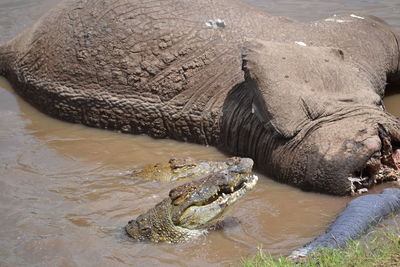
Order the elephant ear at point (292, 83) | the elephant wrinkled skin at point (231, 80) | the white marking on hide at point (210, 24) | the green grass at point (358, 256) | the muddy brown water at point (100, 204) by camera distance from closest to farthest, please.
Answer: the green grass at point (358, 256)
the muddy brown water at point (100, 204)
the elephant wrinkled skin at point (231, 80)
the elephant ear at point (292, 83)
the white marking on hide at point (210, 24)

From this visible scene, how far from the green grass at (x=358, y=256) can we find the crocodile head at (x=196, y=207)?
548mm

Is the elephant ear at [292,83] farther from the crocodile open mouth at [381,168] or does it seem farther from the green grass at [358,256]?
the green grass at [358,256]

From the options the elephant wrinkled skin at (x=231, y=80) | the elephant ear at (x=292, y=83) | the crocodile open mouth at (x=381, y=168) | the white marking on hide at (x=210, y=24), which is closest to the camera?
the crocodile open mouth at (x=381, y=168)

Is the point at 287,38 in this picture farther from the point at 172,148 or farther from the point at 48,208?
the point at 48,208

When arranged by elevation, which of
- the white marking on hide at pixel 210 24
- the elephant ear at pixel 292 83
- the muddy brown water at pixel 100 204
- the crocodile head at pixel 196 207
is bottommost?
the muddy brown water at pixel 100 204

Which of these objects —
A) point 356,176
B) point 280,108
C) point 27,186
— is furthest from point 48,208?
point 356,176

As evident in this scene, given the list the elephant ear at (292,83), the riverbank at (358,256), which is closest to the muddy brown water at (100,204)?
the riverbank at (358,256)

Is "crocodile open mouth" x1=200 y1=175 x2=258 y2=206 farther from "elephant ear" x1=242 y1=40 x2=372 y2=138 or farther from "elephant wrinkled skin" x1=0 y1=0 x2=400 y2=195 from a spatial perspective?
"elephant ear" x1=242 y1=40 x2=372 y2=138

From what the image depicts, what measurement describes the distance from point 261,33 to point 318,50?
683 mm

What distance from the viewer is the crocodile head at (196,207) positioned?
4727 millimetres

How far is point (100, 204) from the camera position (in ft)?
17.6

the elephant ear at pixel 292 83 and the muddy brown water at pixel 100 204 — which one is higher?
the elephant ear at pixel 292 83

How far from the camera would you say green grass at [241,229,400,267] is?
3.84m

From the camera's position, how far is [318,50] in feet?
20.0
